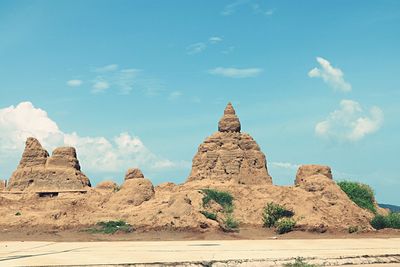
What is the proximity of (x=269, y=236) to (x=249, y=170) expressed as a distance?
2445 cm

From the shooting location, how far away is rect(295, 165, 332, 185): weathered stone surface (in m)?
63.3

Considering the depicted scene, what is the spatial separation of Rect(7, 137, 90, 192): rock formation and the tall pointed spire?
2216cm

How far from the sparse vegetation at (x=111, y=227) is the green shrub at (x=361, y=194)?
99.8ft

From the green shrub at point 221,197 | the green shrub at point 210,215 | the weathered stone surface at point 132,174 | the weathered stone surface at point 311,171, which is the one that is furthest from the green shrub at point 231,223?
the weathered stone surface at point 132,174

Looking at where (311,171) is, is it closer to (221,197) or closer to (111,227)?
(221,197)

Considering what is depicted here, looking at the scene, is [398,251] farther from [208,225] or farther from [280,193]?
[280,193]

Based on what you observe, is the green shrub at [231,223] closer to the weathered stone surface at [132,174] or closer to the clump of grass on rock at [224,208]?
the clump of grass on rock at [224,208]

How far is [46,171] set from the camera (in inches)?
2847

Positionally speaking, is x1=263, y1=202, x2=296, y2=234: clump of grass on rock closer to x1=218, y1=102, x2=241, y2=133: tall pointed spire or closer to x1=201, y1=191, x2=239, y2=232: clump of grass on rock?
x1=201, y1=191, x2=239, y2=232: clump of grass on rock

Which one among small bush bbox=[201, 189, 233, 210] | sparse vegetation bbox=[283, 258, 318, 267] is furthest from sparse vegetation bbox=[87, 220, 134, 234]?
sparse vegetation bbox=[283, 258, 318, 267]

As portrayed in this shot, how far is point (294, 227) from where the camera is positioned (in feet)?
133

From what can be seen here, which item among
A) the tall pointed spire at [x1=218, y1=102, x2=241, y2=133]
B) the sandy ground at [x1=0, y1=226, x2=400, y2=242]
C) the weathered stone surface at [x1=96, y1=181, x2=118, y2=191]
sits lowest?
the sandy ground at [x1=0, y1=226, x2=400, y2=242]

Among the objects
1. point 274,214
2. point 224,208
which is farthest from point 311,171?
point 274,214

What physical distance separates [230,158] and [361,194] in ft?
54.5
